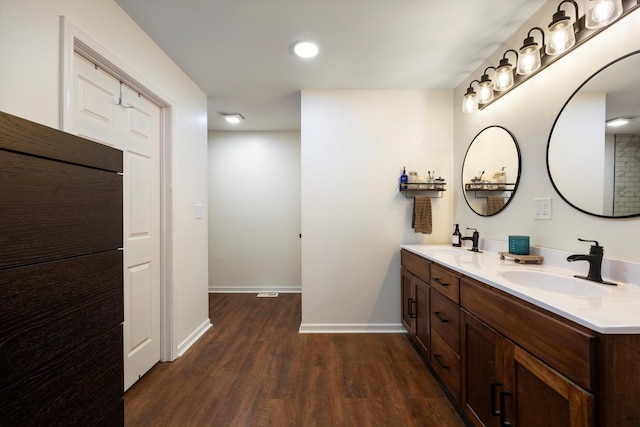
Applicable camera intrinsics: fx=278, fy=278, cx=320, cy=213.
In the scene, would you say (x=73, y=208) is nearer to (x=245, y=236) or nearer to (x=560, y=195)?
(x=560, y=195)

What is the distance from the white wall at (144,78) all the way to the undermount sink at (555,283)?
2221 mm

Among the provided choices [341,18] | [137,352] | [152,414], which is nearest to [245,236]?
[137,352]

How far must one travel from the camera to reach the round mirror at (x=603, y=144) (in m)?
1.18

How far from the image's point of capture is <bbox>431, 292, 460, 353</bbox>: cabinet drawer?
157cm

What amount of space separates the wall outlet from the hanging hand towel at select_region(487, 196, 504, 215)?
0.31m

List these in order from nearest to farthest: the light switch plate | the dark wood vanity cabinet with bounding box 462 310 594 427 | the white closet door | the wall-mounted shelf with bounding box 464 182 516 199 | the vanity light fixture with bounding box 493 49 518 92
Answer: the dark wood vanity cabinet with bounding box 462 310 594 427, the white closet door, the vanity light fixture with bounding box 493 49 518 92, the wall-mounted shelf with bounding box 464 182 516 199, the light switch plate

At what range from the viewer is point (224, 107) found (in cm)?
317

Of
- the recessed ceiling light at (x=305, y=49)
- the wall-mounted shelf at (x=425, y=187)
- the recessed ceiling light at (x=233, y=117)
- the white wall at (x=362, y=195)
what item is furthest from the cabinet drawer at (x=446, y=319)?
the recessed ceiling light at (x=233, y=117)

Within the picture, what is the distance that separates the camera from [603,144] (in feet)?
4.21

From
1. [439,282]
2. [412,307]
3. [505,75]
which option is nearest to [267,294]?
[412,307]

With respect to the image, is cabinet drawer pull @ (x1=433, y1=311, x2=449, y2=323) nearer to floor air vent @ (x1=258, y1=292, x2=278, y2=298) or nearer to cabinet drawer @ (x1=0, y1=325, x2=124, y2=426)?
cabinet drawer @ (x1=0, y1=325, x2=124, y2=426)

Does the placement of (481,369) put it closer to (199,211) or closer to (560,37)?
(560,37)

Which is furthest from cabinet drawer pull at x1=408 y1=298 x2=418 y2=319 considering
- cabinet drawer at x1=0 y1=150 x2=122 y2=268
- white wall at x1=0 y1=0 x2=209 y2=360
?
cabinet drawer at x1=0 y1=150 x2=122 y2=268

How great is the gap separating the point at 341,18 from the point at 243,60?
2.86 feet
